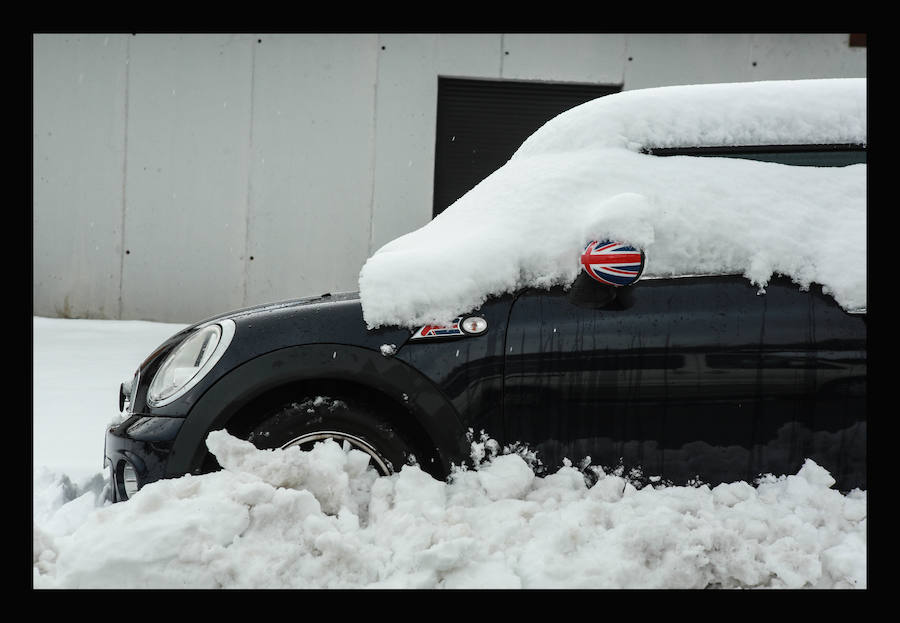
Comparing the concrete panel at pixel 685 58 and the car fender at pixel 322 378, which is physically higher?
the concrete panel at pixel 685 58

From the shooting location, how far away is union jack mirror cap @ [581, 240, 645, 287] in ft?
→ 7.64

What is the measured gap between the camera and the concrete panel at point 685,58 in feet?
27.1

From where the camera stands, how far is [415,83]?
8156 mm

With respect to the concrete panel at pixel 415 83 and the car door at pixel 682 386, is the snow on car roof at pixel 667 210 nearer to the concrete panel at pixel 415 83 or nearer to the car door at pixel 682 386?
the car door at pixel 682 386

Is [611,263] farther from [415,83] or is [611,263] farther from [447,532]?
[415,83]

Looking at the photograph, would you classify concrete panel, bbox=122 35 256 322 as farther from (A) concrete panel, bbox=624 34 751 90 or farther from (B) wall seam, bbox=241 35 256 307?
(A) concrete panel, bbox=624 34 751 90

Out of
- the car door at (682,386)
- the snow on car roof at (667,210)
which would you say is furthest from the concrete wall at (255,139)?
the car door at (682,386)

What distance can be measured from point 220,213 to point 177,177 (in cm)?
61

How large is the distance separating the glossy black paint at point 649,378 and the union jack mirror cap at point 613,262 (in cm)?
10

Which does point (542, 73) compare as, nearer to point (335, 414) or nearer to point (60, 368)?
point (60, 368)

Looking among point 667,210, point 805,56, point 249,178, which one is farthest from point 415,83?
point 667,210

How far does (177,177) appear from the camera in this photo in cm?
826

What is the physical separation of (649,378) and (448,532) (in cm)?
79

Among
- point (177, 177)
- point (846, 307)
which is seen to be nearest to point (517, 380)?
point (846, 307)
